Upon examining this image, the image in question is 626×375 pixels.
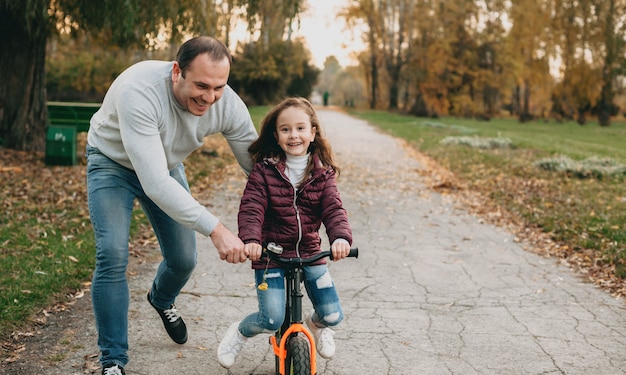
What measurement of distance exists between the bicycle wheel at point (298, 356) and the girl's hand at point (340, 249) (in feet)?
1.39

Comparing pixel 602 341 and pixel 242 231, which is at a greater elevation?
pixel 242 231

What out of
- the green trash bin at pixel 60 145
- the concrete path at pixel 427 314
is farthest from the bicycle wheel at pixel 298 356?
the green trash bin at pixel 60 145

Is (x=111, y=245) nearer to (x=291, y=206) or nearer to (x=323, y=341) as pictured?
(x=291, y=206)

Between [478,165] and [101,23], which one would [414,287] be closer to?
[101,23]

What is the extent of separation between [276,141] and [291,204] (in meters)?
0.41

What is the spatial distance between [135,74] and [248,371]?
1.78 meters

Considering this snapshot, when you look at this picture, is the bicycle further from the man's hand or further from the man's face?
the man's face

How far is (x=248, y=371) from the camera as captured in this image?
3.86 m

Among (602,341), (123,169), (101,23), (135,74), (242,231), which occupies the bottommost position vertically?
(602,341)

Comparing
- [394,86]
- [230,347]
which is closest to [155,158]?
[230,347]

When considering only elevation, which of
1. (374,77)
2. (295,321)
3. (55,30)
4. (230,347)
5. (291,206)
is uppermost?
(374,77)

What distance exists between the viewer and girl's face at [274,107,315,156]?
11.4 feet

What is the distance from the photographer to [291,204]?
3428 mm

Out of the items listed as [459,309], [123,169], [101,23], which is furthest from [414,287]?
[101,23]
